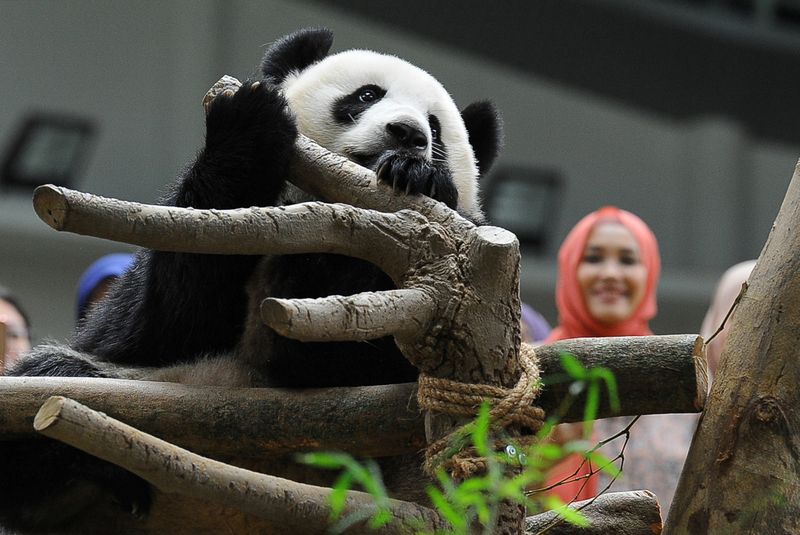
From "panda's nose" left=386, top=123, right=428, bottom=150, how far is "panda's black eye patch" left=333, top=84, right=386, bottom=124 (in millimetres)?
273

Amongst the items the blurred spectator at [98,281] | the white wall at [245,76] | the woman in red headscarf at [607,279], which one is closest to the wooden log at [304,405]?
the blurred spectator at [98,281]

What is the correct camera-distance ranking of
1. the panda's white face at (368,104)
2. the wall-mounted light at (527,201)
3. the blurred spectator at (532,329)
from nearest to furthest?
the panda's white face at (368,104)
the blurred spectator at (532,329)
the wall-mounted light at (527,201)

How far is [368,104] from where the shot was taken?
3.11 metres

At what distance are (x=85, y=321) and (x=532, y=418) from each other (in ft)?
5.11

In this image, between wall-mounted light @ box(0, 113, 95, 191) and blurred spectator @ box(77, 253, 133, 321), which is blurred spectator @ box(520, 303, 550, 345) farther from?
wall-mounted light @ box(0, 113, 95, 191)

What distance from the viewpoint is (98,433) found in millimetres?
1670

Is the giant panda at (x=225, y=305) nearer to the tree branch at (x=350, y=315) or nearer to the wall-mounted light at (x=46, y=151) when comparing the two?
the tree branch at (x=350, y=315)

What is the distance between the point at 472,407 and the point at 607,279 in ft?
7.97

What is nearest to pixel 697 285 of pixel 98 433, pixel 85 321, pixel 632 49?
pixel 632 49

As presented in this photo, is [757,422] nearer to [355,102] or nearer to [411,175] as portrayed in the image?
[411,175]

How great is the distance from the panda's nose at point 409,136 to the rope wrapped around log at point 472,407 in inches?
34.4

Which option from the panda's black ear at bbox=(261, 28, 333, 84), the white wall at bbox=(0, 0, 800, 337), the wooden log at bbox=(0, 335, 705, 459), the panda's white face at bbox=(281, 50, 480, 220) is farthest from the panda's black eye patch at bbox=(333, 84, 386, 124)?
the white wall at bbox=(0, 0, 800, 337)

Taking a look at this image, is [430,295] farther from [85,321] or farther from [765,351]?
[85,321]

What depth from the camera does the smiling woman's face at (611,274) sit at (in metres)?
4.35
